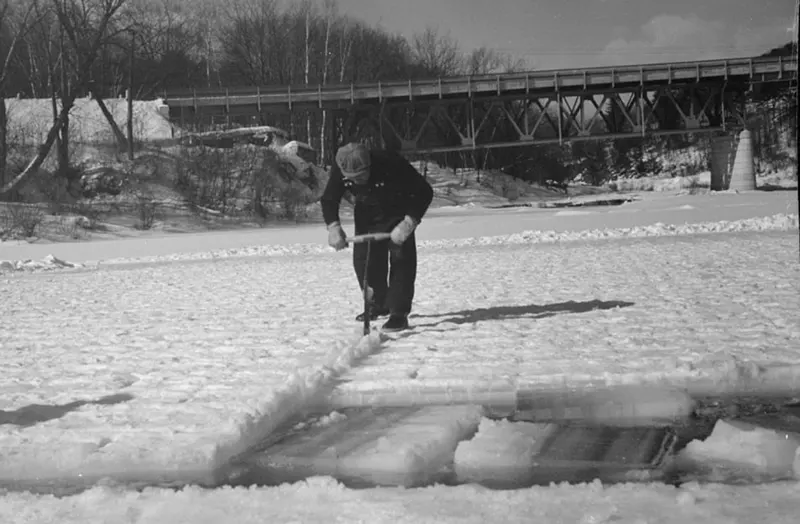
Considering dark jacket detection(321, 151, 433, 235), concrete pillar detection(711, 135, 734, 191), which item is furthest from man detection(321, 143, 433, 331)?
concrete pillar detection(711, 135, 734, 191)

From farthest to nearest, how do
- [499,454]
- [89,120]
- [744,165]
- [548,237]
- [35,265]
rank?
[744,165] < [89,120] < [548,237] < [35,265] < [499,454]

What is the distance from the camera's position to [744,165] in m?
48.3

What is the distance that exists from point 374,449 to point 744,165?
48324 millimetres

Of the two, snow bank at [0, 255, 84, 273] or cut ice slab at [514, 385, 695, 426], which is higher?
cut ice slab at [514, 385, 695, 426]

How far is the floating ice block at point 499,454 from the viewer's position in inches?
143

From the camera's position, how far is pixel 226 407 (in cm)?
487

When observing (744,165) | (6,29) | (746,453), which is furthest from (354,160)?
(744,165)

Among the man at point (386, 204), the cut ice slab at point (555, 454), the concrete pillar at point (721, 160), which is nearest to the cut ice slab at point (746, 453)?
the cut ice slab at point (555, 454)

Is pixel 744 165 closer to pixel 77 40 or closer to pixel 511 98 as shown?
pixel 511 98

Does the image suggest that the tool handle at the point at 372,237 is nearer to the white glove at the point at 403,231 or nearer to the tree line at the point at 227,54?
the white glove at the point at 403,231

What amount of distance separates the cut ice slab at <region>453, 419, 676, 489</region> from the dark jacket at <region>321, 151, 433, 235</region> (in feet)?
11.1

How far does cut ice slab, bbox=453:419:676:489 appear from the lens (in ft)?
11.7

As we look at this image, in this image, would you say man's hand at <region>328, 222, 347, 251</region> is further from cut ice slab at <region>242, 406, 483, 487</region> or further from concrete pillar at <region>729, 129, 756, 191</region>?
concrete pillar at <region>729, 129, 756, 191</region>

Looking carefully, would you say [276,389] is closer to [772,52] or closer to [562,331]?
[562,331]
